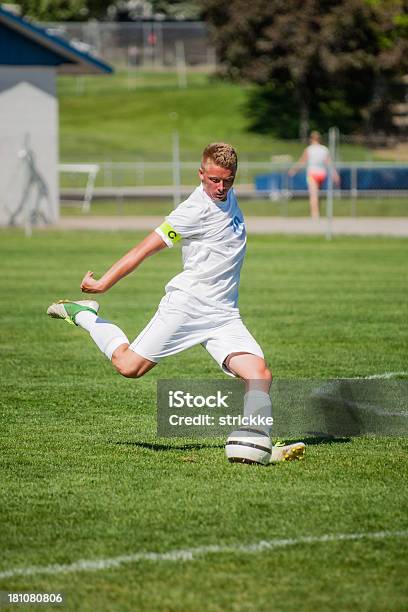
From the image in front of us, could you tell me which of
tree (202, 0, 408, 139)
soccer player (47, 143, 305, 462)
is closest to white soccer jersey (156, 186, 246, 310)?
soccer player (47, 143, 305, 462)

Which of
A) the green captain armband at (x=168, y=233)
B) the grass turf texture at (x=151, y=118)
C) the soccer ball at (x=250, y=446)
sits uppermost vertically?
the green captain armband at (x=168, y=233)

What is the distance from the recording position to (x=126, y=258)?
7.00 meters

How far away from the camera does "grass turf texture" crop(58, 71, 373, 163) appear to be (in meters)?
53.2

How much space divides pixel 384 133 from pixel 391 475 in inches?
1998

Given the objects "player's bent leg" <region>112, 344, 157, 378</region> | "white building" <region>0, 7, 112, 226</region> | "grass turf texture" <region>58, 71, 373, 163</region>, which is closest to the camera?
"player's bent leg" <region>112, 344, 157, 378</region>

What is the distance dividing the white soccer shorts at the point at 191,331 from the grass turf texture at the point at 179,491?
653mm

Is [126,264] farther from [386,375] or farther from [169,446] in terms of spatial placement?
[386,375]

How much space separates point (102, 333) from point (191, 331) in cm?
62

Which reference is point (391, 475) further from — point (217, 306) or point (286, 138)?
point (286, 138)

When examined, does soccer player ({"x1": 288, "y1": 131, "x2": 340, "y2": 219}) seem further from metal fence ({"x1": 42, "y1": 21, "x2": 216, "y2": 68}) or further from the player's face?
metal fence ({"x1": 42, "y1": 21, "x2": 216, "y2": 68})

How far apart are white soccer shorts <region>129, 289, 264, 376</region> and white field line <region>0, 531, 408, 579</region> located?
173 centimetres

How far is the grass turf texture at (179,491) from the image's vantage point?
5055 millimetres

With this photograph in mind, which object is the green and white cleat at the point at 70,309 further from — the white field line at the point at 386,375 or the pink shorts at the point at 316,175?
the pink shorts at the point at 316,175

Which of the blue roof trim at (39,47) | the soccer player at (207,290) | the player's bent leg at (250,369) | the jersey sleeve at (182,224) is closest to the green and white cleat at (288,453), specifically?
the soccer player at (207,290)
